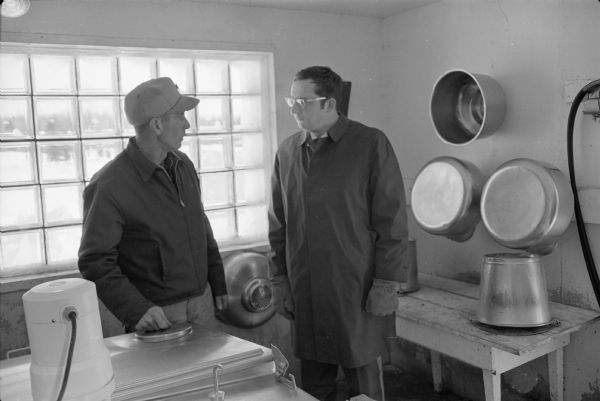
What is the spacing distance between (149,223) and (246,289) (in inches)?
49.9

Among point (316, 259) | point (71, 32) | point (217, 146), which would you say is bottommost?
point (316, 259)

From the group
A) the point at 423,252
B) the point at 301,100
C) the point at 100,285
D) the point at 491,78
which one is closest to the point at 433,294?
the point at 423,252

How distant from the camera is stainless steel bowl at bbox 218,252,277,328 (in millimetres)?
3381

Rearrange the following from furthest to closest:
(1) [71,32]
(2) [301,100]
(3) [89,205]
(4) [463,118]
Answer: (4) [463,118], (1) [71,32], (2) [301,100], (3) [89,205]

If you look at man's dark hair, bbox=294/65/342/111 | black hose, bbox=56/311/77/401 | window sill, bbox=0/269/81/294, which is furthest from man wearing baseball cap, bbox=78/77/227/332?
window sill, bbox=0/269/81/294

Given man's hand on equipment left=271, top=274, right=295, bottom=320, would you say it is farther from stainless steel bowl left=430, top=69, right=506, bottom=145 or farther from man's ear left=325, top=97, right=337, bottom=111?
stainless steel bowl left=430, top=69, right=506, bottom=145

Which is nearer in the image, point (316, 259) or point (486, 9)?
point (316, 259)

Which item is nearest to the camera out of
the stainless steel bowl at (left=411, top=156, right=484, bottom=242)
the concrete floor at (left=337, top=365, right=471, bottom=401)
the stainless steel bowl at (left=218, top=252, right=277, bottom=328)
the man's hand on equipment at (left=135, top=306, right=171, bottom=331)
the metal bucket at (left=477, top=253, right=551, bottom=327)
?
the man's hand on equipment at (left=135, top=306, right=171, bottom=331)

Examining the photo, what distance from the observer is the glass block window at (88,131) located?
303cm

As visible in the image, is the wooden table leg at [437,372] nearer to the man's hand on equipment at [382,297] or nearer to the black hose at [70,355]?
the man's hand on equipment at [382,297]

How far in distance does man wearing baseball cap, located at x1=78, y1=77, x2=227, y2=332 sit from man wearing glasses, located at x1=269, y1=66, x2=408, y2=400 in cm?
49

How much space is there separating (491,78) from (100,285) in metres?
2.39

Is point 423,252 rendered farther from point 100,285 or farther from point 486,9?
point 100,285

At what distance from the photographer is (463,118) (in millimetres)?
3541
